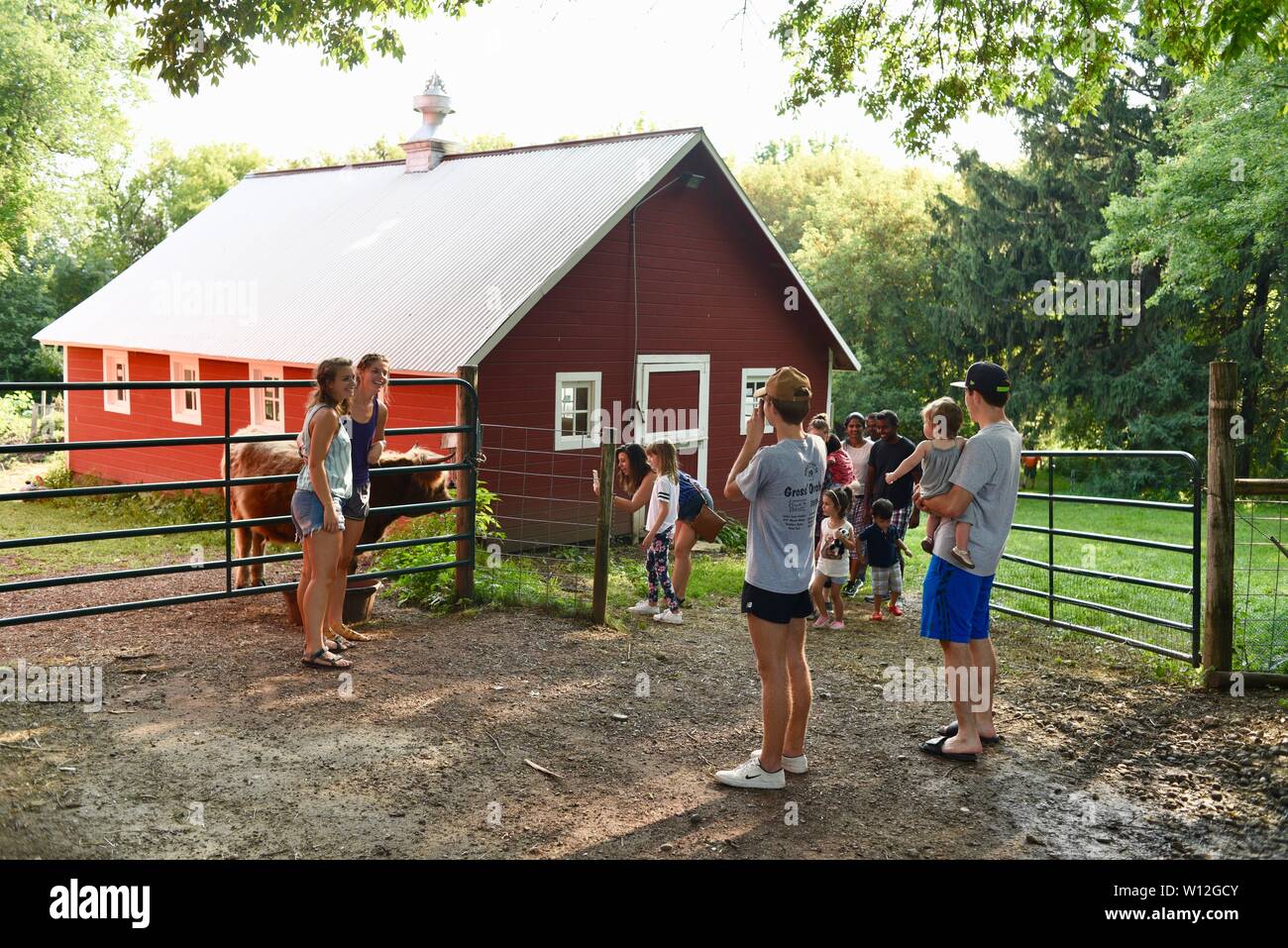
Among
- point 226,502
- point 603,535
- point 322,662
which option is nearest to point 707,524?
point 603,535

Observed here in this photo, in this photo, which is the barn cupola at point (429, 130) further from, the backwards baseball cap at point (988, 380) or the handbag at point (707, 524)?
the backwards baseball cap at point (988, 380)

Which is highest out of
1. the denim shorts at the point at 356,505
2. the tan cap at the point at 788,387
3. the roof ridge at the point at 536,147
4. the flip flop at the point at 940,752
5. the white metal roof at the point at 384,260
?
the roof ridge at the point at 536,147

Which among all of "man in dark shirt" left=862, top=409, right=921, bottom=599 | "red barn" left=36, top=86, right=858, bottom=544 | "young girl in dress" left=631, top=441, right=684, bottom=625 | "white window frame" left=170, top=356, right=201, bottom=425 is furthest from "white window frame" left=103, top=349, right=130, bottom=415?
"man in dark shirt" left=862, top=409, right=921, bottom=599

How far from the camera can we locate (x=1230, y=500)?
721 cm

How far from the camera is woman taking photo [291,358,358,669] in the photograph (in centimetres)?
661

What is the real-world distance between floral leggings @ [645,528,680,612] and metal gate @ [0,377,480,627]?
1.46m

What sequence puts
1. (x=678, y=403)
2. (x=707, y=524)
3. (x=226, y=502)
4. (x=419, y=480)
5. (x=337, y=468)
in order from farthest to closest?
1. (x=678, y=403)
2. (x=419, y=480)
3. (x=226, y=502)
4. (x=707, y=524)
5. (x=337, y=468)

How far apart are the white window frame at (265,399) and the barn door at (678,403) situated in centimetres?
536

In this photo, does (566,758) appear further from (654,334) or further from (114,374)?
(114,374)

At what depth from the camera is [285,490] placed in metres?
8.88

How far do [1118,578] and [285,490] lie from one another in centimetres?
641

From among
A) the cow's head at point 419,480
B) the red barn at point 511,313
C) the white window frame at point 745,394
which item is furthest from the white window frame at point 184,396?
the cow's head at point 419,480

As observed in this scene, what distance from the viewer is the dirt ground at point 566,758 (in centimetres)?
479
